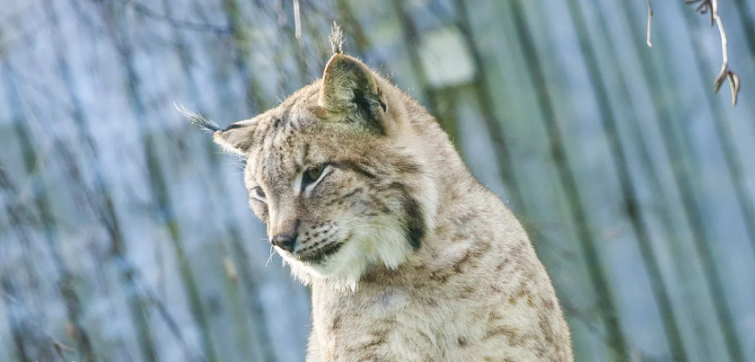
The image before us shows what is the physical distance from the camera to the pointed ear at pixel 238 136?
2953 mm

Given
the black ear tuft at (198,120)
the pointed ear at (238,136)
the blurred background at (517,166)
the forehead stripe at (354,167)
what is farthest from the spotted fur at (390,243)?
the blurred background at (517,166)

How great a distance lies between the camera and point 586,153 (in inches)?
173

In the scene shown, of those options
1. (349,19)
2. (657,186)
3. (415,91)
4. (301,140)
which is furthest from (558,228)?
(301,140)

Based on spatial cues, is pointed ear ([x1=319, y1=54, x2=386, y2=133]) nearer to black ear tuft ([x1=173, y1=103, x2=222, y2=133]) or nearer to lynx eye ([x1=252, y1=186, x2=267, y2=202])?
lynx eye ([x1=252, y1=186, x2=267, y2=202])

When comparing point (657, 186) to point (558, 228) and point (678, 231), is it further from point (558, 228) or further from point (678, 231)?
point (558, 228)

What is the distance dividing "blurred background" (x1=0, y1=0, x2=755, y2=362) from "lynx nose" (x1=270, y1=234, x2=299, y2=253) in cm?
159

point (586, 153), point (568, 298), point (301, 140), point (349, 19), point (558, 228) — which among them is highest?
point (349, 19)

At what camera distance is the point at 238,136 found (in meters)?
2.96

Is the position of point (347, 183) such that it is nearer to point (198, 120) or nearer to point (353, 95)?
point (353, 95)

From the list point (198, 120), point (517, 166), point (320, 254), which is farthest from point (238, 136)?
point (517, 166)

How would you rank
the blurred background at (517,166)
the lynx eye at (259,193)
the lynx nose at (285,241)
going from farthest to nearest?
the blurred background at (517,166), the lynx eye at (259,193), the lynx nose at (285,241)

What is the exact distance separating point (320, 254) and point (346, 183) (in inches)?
8.3

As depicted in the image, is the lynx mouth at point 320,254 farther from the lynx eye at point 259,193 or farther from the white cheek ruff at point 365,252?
the lynx eye at point 259,193

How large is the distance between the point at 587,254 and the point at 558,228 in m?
0.18
